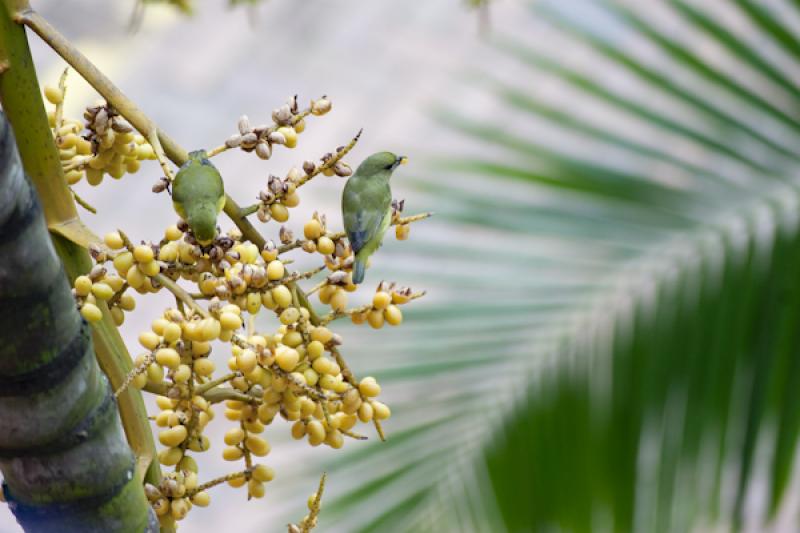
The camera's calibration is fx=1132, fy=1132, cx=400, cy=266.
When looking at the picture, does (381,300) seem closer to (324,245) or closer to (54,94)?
(324,245)

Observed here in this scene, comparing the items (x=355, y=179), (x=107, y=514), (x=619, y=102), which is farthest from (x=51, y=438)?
(x=619, y=102)

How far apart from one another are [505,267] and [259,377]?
109cm

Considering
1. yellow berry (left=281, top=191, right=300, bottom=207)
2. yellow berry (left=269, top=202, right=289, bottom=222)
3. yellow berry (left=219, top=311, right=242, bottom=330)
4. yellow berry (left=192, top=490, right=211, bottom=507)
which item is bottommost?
yellow berry (left=192, top=490, right=211, bottom=507)

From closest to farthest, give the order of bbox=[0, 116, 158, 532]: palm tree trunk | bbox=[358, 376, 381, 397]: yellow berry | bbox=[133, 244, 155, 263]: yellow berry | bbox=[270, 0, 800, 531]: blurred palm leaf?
bbox=[0, 116, 158, 532]: palm tree trunk < bbox=[133, 244, 155, 263]: yellow berry < bbox=[358, 376, 381, 397]: yellow berry < bbox=[270, 0, 800, 531]: blurred palm leaf

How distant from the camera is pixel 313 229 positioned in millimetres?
796

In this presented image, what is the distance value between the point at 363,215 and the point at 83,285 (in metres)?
0.26

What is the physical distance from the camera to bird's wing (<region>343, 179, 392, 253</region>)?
35.4 inches

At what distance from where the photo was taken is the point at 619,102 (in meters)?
1.89

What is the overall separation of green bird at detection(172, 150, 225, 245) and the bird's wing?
0.55ft

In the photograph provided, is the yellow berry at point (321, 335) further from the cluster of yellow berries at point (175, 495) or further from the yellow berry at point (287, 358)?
the cluster of yellow berries at point (175, 495)

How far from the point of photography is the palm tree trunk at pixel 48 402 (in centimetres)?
60

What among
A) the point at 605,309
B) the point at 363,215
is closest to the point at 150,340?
the point at 363,215

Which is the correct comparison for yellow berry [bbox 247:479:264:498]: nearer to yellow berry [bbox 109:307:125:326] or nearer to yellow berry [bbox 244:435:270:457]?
yellow berry [bbox 244:435:270:457]

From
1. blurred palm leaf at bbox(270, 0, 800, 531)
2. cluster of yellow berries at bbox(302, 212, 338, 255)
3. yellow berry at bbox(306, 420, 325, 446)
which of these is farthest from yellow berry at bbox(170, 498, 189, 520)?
blurred palm leaf at bbox(270, 0, 800, 531)
